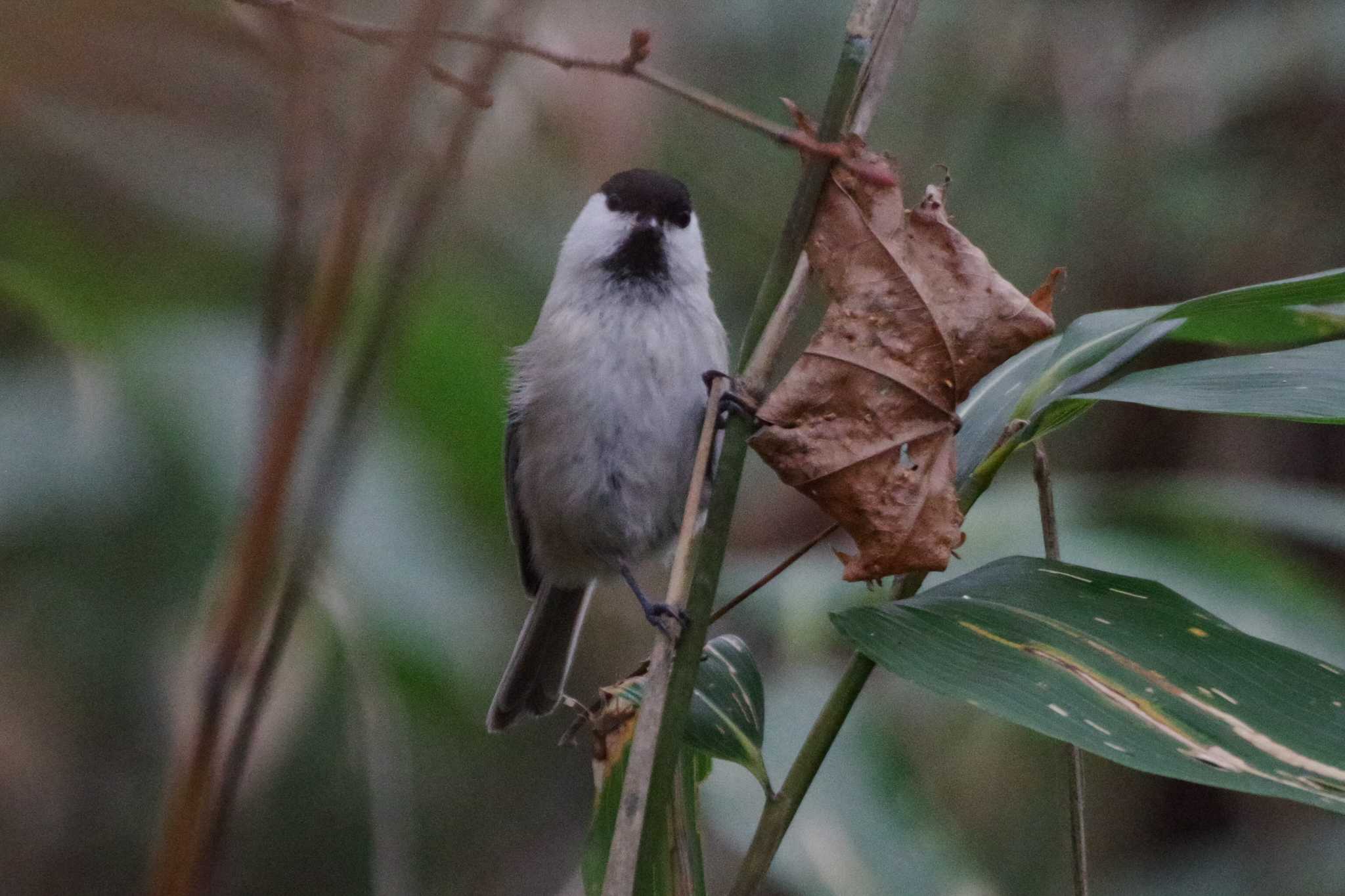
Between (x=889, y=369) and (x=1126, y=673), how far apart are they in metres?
0.36

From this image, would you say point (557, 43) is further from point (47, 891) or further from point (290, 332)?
point (290, 332)

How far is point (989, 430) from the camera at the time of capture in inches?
54.6

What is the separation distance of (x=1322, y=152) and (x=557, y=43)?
2188mm

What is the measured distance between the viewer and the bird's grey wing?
8.27ft

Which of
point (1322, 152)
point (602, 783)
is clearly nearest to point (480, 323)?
point (602, 783)

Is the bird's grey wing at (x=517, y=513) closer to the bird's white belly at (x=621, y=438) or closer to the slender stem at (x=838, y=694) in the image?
the bird's white belly at (x=621, y=438)

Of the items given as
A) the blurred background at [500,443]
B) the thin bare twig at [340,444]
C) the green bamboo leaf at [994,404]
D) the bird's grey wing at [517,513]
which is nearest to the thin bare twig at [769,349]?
the green bamboo leaf at [994,404]

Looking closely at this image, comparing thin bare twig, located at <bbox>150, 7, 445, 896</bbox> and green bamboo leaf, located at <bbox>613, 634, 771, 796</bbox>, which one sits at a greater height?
thin bare twig, located at <bbox>150, 7, 445, 896</bbox>

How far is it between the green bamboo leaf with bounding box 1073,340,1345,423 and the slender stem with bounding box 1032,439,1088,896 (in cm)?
14

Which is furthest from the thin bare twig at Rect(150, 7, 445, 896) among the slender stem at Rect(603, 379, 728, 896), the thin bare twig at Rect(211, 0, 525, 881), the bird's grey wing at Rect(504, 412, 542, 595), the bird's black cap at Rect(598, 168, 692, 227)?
the bird's grey wing at Rect(504, 412, 542, 595)

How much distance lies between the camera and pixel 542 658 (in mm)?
2527

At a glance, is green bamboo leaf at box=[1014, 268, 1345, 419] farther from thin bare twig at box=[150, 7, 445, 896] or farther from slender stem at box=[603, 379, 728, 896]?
thin bare twig at box=[150, 7, 445, 896]

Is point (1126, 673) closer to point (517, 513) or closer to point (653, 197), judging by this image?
point (653, 197)

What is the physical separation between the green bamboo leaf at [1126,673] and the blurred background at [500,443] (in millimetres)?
513
